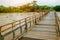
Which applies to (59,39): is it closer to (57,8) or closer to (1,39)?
(1,39)

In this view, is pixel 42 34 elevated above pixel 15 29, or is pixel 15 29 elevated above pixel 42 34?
pixel 15 29

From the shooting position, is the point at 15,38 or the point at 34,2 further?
the point at 34,2

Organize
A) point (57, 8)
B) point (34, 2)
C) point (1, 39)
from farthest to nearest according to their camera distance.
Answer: point (57, 8), point (34, 2), point (1, 39)

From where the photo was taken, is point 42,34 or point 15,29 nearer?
point 15,29

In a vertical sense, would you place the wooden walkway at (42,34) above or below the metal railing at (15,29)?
below

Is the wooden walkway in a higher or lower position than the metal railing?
lower

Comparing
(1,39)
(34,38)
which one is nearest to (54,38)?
(34,38)

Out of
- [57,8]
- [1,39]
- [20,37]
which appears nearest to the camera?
[1,39]

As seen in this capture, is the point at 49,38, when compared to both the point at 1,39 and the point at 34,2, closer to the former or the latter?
the point at 1,39

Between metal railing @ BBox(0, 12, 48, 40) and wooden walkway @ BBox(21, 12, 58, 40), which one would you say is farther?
wooden walkway @ BBox(21, 12, 58, 40)

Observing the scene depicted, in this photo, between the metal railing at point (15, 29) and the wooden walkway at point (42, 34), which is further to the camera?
the wooden walkway at point (42, 34)

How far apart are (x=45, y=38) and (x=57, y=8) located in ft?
421

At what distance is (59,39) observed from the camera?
1080cm

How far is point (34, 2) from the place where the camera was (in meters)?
115
